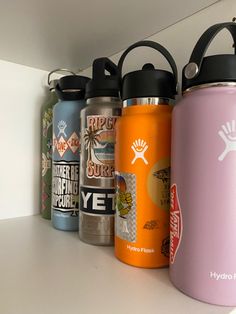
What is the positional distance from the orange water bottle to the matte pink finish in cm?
7

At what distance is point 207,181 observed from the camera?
0.30 metres

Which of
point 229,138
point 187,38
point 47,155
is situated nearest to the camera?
point 229,138

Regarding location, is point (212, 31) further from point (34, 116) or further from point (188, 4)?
point (34, 116)

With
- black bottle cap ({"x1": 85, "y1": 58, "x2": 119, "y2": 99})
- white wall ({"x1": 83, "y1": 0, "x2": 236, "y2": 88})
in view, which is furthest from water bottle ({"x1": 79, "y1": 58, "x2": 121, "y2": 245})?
white wall ({"x1": 83, "y1": 0, "x2": 236, "y2": 88})

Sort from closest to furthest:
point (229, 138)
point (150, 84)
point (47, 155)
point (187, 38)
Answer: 1. point (229, 138)
2. point (150, 84)
3. point (187, 38)
4. point (47, 155)

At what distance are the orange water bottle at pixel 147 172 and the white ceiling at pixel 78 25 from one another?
0.15 m

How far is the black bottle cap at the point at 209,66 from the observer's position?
313mm

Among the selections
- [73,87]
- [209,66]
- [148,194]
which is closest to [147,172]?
[148,194]

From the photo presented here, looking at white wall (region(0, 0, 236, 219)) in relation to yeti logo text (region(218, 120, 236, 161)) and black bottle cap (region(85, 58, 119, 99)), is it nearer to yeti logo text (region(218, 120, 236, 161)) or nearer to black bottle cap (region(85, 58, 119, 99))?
black bottle cap (region(85, 58, 119, 99))

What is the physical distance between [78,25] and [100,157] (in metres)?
0.25

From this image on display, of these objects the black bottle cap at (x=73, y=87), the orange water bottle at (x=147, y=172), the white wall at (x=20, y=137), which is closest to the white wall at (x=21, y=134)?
the white wall at (x=20, y=137)

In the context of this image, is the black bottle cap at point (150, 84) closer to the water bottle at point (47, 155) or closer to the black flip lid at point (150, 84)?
the black flip lid at point (150, 84)

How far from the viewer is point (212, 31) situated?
0.33 m

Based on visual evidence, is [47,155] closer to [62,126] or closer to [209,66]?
[62,126]
